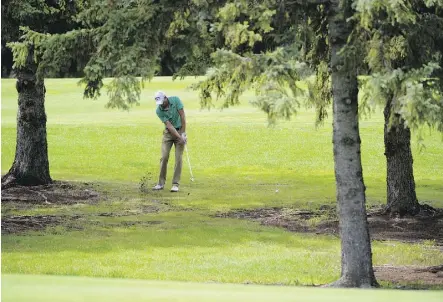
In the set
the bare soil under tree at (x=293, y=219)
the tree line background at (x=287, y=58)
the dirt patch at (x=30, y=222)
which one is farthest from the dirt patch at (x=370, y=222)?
the tree line background at (x=287, y=58)

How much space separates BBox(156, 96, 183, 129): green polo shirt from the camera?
17578 mm

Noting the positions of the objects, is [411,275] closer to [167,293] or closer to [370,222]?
[370,222]

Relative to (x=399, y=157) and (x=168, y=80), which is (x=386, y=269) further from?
(x=168, y=80)

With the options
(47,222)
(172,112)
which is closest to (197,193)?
(172,112)

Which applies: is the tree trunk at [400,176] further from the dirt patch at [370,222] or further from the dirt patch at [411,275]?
the dirt patch at [411,275]

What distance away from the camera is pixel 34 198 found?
57.8 feet

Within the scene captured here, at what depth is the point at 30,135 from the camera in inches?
727

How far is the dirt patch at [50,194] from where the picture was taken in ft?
57.4

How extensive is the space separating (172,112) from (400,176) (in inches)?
176

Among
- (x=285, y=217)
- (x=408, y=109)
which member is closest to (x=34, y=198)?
(x=285, y=217)

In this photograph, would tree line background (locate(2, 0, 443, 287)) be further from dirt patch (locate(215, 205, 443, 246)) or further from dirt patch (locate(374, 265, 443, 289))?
dirt patch (locate(215, 205, 443, 246))

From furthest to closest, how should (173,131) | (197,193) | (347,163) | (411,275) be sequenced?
(197,193) → (173,131) → (411,275) → (347,163)

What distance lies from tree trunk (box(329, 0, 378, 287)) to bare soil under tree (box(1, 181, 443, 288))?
1.40 metres

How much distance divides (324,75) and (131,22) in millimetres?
4944
